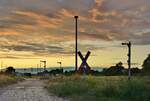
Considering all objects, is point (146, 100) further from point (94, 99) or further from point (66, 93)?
point (66, 93)

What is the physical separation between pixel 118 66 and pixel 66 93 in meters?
123

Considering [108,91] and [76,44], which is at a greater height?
[76,44]

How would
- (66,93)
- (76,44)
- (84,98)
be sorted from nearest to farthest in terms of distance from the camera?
(84,98) < (66,93) < (76,44)

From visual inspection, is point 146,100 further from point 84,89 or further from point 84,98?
point 84,89

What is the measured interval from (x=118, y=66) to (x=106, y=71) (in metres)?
5.62

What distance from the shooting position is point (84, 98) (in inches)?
940

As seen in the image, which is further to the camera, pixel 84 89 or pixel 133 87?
pixel 84 89

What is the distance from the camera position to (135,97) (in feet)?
76.9

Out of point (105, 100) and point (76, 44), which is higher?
point (76, 44)

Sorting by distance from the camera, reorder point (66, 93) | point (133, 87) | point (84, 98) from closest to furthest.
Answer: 1. point (84, 98)
2. point (133, 87)
3. point (66, 93)

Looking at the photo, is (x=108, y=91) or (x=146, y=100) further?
(x=108, y=91)

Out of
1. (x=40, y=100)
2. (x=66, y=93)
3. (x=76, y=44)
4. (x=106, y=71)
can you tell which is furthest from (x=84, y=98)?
(x=106, y=71)

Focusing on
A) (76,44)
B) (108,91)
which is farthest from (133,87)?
(76,44)

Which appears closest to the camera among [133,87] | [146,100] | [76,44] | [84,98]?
[146,100]
